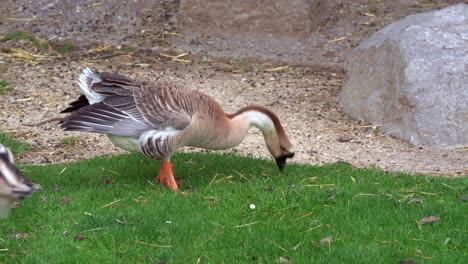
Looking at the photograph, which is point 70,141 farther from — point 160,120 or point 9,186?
point 9,186

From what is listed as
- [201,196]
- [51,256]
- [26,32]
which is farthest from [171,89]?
[26,32]

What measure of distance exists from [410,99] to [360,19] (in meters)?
3.31

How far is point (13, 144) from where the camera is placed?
322 inches

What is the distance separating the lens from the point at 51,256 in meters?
5.52

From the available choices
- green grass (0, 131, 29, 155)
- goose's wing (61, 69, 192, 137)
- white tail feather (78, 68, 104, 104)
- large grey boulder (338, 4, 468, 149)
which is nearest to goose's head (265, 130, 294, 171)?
goose's wing (61, 69, 192, 137)

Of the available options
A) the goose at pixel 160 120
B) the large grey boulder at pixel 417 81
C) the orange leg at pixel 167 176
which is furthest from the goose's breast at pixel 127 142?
the large grey boulder at pixel 417 81

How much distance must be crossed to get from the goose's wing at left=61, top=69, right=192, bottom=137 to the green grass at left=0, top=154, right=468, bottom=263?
1.78ft

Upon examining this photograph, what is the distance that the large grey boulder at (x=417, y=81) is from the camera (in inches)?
330

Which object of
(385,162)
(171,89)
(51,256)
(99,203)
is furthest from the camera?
(385,162)

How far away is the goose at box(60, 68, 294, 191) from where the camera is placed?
668cm

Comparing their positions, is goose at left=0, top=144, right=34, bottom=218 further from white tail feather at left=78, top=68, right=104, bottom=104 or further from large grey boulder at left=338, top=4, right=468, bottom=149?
large grey boulder at left=338, top=4, right=468, bottom=149

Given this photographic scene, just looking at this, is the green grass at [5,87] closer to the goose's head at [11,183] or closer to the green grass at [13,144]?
the green grass at [13,144]

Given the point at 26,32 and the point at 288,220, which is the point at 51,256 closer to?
the point at 288,220

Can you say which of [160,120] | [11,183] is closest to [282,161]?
[160,120]
